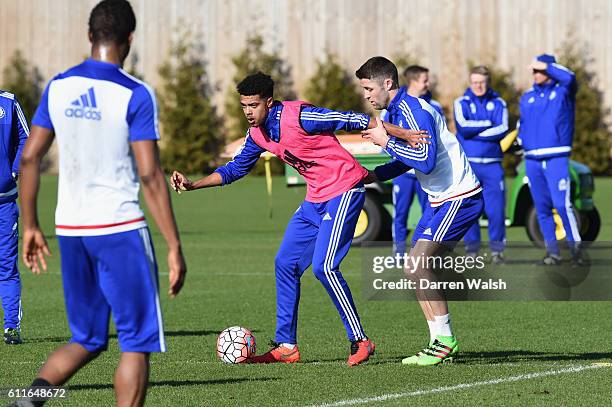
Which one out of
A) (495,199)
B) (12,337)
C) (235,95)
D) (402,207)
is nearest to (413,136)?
(12,337)

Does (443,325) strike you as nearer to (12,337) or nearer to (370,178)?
(370,178)

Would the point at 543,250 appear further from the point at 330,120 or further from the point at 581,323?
the point at 330,120

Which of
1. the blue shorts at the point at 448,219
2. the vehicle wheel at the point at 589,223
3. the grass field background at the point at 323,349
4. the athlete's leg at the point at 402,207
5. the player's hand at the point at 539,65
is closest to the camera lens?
the grass field background at the point at 323,349

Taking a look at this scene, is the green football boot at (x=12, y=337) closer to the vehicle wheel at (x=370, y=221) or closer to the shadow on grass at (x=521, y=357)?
the shadow on grass at (x=521, y=357)

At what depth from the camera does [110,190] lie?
19.3 feet

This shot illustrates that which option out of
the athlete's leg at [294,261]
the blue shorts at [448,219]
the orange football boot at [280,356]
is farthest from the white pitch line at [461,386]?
the athlete's leg at [294,261]

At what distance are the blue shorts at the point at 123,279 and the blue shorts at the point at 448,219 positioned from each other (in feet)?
11.4

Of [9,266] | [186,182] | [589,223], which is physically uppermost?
[186,182]

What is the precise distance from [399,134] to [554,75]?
7.22 m

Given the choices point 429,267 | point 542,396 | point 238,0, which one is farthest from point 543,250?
point 238,0

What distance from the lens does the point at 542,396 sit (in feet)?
24.8

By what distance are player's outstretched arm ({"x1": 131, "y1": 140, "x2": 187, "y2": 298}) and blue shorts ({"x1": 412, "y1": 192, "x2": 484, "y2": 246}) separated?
139 inches

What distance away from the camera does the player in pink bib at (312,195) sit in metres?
8.88

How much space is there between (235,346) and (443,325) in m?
1.39
